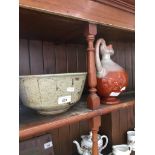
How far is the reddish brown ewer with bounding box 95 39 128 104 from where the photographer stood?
70cm

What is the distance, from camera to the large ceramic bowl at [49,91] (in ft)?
1.63

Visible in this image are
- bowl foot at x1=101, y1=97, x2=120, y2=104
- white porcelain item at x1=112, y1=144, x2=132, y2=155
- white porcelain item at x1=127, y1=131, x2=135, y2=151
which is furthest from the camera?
white porcelain item at x1=127, y1=131, x2=135, y2=151

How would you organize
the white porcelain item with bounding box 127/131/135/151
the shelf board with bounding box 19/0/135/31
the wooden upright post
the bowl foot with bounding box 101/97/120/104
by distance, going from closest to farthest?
the shelf board with bounding box 19/0/135/31 < the wooden upright post < the bowl foot with bounding box 101/97/120/104 < the white porcelain item with bounding box 127/131/135/151

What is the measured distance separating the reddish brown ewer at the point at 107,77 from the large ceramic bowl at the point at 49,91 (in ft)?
0.45

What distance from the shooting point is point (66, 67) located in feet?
3.01

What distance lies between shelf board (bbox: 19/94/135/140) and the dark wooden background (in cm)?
12

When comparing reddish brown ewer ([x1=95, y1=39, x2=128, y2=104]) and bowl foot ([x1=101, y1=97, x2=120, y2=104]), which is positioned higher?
reddish brown ewer ([x1=95, y1=39, x2=128, y2=104])

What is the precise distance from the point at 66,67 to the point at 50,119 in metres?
0.42

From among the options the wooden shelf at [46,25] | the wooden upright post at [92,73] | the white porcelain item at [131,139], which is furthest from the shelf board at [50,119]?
the white porcelain item at [131,139]

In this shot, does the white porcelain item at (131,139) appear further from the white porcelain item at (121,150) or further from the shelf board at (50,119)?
the shelf board at (50,119)

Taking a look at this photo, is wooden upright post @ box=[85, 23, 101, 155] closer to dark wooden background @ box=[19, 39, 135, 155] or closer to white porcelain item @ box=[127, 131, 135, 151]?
dark wooden background @ box=[19, 39, 135, 155]

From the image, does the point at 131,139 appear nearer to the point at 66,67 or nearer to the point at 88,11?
the point at 66,67

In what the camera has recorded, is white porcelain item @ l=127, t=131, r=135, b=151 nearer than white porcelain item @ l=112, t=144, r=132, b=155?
No

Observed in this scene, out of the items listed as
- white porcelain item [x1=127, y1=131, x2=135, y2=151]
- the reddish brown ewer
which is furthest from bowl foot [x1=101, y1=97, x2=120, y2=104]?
white porcelain item [x1=127, y1=131, x2=135, y2=151]
